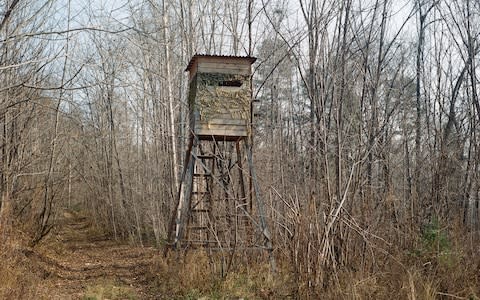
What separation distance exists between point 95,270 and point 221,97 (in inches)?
189

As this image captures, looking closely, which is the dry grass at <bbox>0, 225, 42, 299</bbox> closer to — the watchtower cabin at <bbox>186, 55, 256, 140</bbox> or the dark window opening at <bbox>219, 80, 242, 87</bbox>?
the watchtower cabin at <bbox>186, 55, 256, 140</bbox>

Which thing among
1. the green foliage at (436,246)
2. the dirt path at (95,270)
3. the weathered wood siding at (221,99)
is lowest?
the dirt path at (95,270)

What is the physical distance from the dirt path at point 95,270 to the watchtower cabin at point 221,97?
296 centimetres

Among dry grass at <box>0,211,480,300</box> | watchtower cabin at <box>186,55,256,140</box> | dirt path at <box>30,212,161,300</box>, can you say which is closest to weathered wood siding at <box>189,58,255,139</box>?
watchtower cabin at <box>186,55,256,140</box>

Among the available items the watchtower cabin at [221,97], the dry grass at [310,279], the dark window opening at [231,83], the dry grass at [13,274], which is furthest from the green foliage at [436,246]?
the dry grass at [13,274]

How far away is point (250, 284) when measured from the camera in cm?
733

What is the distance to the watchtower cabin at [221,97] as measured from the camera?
8656 millimetres

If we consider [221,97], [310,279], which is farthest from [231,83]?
[310,279]

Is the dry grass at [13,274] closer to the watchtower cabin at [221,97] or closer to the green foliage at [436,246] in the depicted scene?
the watchtower cabin at [221,97]

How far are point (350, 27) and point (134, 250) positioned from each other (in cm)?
916

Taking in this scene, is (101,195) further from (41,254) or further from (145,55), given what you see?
(41,254)

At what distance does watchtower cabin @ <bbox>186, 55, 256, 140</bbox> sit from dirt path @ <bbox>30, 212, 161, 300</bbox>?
2.96 metres

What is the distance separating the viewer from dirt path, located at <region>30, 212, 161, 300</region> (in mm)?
7738

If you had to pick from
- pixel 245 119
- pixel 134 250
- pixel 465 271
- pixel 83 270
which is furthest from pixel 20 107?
pixel 465 271
